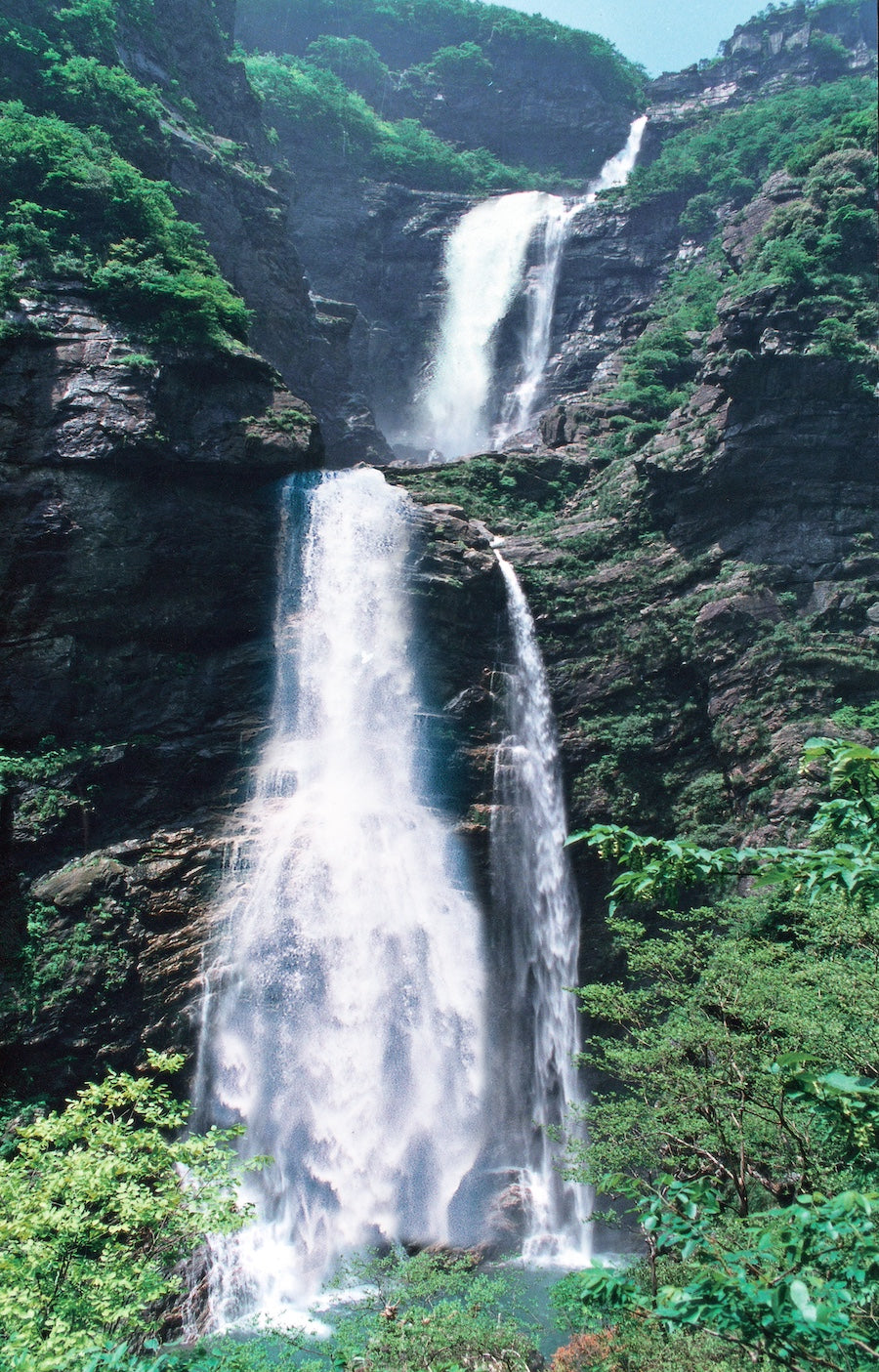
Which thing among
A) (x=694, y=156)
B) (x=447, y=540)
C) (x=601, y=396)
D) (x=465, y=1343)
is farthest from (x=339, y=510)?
(x=694, y=156)

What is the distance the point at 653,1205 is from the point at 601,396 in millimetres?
26344

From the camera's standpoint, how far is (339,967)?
595 inches

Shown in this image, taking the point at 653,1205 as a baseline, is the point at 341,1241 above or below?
below

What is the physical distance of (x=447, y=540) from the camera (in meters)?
19.7

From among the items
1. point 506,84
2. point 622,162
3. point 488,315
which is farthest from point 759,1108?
point 506,84

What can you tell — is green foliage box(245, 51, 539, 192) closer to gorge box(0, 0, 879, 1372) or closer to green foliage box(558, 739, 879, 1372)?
gorge box(0, 0, 879, 1372)

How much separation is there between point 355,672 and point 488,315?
22.1 metres

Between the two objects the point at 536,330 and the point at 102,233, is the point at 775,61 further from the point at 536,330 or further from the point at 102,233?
the point at 102,233

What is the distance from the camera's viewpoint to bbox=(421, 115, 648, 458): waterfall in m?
32.2

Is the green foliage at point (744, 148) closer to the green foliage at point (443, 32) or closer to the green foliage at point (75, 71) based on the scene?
the green foliage at point (443, 32)

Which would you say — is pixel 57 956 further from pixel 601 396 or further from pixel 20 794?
pixel 601 396

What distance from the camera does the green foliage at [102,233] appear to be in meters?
18.7

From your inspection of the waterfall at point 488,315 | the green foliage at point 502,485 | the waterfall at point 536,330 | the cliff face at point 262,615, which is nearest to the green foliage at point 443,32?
the waterfall at point 488,315

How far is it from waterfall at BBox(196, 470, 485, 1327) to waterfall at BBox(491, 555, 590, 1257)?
0.88m
